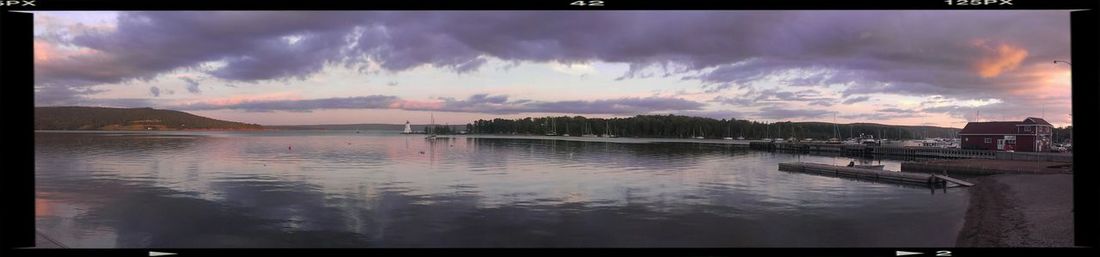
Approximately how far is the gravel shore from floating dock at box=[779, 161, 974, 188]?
3.87 ft

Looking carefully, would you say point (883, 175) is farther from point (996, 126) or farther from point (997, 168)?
point (996, 126)

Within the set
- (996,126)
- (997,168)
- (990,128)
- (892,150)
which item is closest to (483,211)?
(997,168)

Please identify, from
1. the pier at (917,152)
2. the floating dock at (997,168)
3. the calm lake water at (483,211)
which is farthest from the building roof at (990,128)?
the calm lake water at (483,211)

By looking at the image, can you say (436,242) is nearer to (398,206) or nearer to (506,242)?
(506,242)

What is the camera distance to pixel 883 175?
27000 millimetres

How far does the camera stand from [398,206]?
58.3 ft

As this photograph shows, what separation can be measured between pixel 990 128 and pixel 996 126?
0.58m

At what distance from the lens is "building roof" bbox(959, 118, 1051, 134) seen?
3875 centimetres

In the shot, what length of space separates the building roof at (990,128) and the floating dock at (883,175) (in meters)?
18.4
